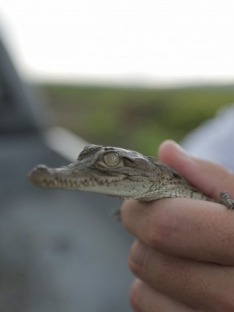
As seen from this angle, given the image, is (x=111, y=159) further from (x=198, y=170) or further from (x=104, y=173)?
(x=198, y=170)

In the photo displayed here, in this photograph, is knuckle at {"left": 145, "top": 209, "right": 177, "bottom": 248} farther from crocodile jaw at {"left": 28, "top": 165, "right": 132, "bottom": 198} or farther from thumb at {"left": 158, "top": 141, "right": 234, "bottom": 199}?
thumb at {"left": 158, "top": 141, "right": 234, "bottom": 199}

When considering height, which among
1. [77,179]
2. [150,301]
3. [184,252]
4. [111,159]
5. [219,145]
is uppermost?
[219,145]

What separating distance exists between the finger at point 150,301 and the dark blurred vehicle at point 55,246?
947 millimetres

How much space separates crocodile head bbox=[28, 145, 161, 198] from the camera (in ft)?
6.74

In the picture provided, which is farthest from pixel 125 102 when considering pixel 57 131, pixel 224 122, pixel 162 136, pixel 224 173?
pixel 224 173

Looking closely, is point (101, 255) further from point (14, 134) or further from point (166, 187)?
point (14, 134)

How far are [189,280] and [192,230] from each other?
0.26 metres

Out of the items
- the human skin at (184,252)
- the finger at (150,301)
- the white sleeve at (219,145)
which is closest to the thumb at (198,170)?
the human skin at (184,252)

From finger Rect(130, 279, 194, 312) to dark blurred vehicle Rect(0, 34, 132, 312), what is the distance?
3.11 ft

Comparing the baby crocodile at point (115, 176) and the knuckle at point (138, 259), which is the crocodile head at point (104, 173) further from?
the knuckle at point (138, 259)

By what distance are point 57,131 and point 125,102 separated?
15382mm

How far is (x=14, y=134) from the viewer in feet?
18.9

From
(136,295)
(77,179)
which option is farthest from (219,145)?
(77,179)

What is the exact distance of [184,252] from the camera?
7.37ft
